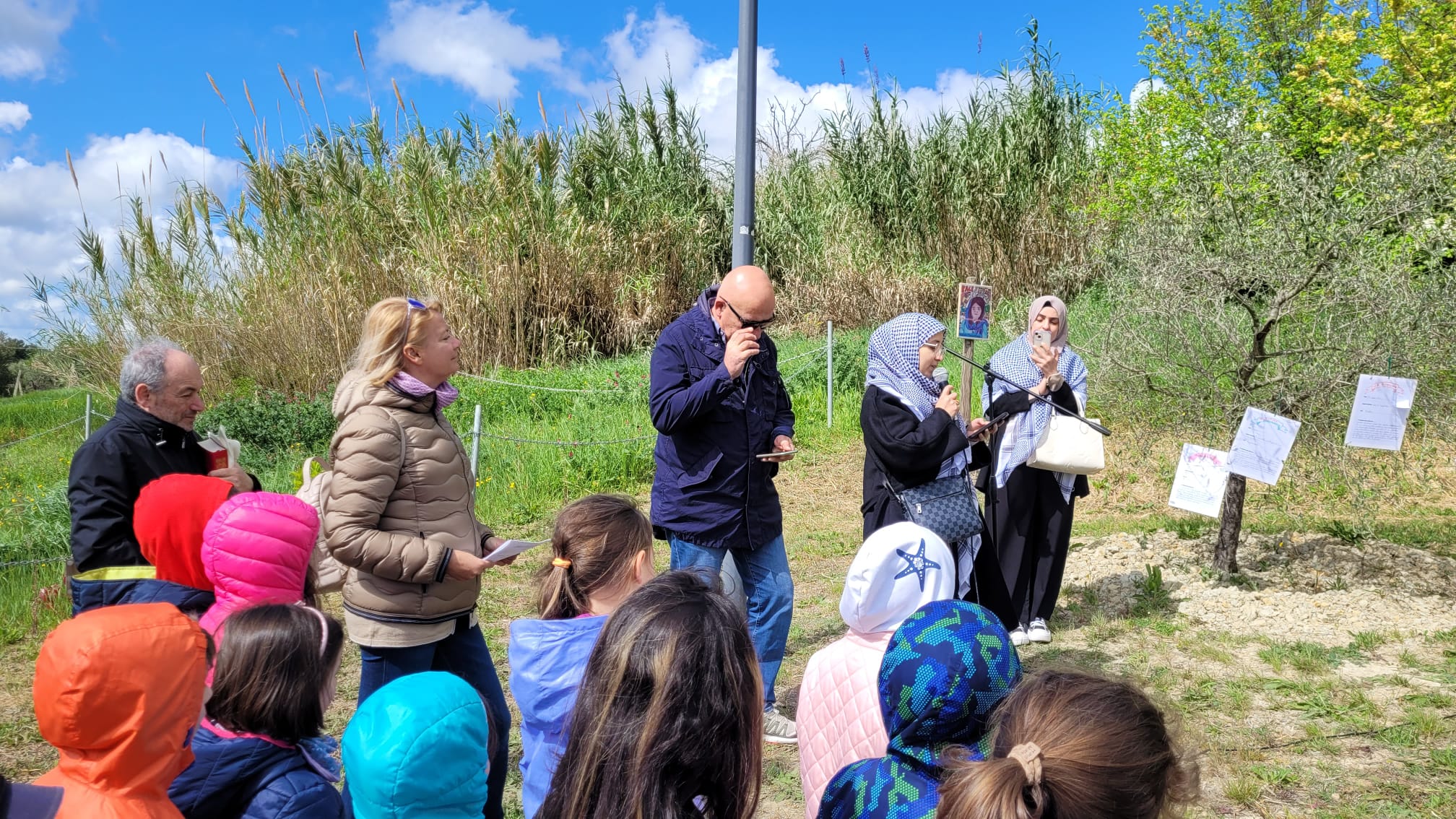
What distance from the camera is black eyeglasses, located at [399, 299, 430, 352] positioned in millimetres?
2709

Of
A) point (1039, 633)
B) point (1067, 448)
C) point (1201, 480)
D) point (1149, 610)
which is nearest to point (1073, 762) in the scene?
point (1067, 448)

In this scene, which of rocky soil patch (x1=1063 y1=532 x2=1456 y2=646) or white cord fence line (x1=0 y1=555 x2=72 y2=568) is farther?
white cord fence line (x1=0 y1=555 x2=72 y2=568)

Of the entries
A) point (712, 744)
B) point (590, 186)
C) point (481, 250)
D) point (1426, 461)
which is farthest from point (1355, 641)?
point (590, 186)

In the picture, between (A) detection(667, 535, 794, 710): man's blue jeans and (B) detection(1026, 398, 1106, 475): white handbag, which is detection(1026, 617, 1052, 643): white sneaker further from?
(A) detection(667, 535, 794, 710): man's blue jeans

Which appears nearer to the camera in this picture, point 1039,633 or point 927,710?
point 927,710

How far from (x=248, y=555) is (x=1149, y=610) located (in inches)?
181

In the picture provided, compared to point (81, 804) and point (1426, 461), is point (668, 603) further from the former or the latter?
point (1426, 461)

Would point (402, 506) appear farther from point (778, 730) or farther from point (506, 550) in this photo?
point (778, 730)

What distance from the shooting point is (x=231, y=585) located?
2.53m

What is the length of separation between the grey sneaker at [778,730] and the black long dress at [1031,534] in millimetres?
1650

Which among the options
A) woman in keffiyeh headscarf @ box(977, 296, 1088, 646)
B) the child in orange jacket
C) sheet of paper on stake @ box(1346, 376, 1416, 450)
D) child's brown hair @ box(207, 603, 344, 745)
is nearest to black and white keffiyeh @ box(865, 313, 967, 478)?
woman in keffiyeh headscarf @ box(977, 296, 1088, 646)

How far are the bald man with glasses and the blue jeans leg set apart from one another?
2.99 ft

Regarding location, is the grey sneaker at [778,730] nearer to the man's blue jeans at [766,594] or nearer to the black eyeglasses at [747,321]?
the man's blue jeans at [766,594]

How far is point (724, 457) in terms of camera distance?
142 inches
